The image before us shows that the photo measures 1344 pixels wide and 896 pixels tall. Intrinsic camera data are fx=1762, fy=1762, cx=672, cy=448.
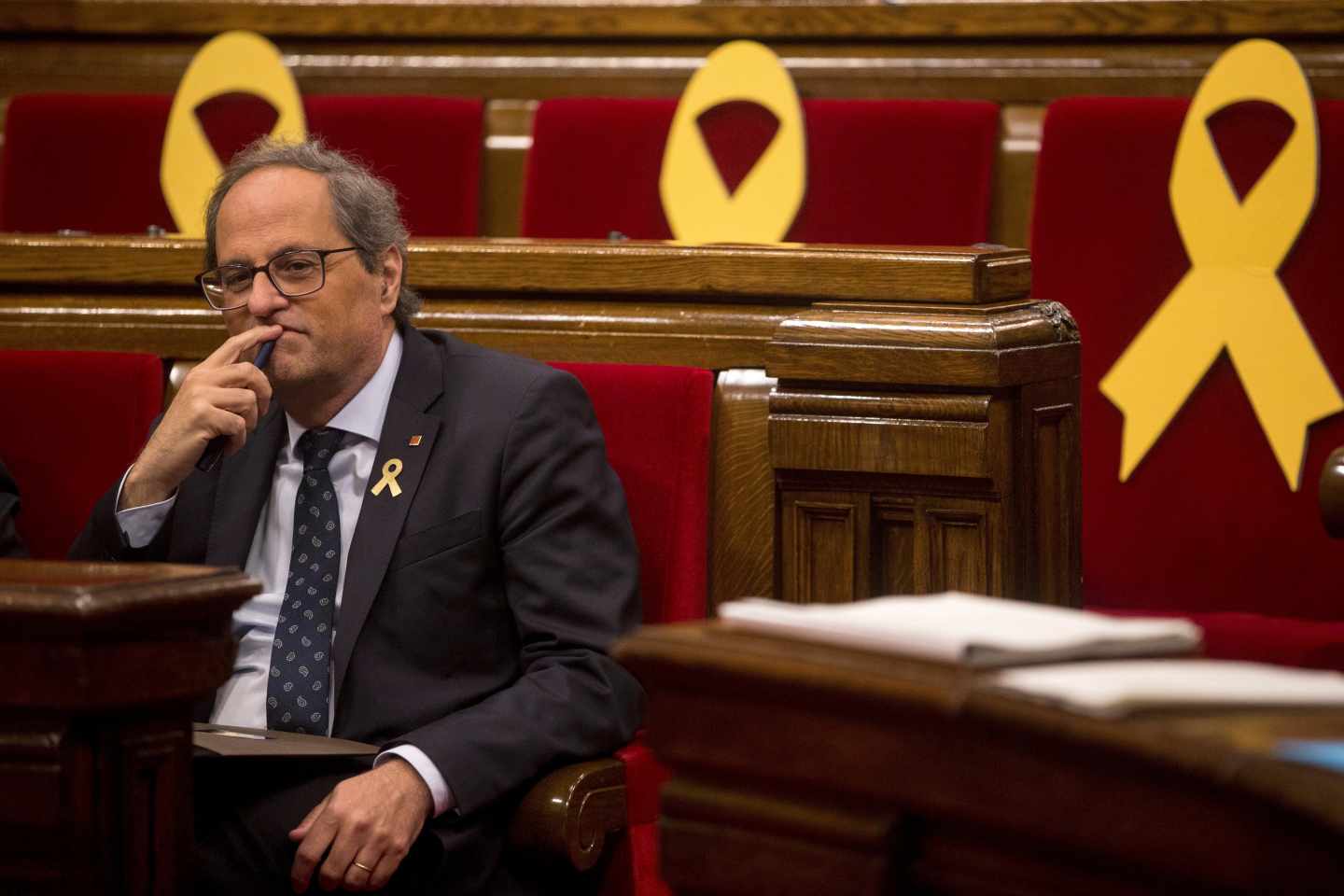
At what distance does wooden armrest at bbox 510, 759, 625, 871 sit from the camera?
0.96 meters

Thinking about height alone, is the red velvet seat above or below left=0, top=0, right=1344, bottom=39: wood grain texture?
below

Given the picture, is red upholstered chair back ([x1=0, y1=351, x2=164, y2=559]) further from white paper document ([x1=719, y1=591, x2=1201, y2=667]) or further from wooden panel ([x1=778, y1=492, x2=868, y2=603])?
white paper document ([x1=719, y1=591, x2=1201, y2=667])

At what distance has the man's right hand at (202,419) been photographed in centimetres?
112

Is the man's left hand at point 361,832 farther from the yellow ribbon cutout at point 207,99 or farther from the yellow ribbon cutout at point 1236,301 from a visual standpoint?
the yellow ribbon cutout at point 207,99

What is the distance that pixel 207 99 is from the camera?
6.14 ft

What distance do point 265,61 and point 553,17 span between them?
311 millimetres

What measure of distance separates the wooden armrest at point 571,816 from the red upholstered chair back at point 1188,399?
637 millimetres

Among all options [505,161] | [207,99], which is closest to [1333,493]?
[505,161]

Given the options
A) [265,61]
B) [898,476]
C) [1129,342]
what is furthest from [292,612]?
[265,61]

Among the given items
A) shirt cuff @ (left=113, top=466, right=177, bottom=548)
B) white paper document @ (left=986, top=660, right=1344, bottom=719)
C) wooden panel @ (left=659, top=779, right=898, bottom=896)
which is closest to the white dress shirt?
shirt cuff @ (left=113, top=466, right=177, bottom=548)

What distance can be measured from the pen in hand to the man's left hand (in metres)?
0.27

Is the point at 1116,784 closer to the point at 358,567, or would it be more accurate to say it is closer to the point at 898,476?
the point at 898,476

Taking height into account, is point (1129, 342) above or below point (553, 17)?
below

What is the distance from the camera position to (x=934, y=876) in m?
0.59
